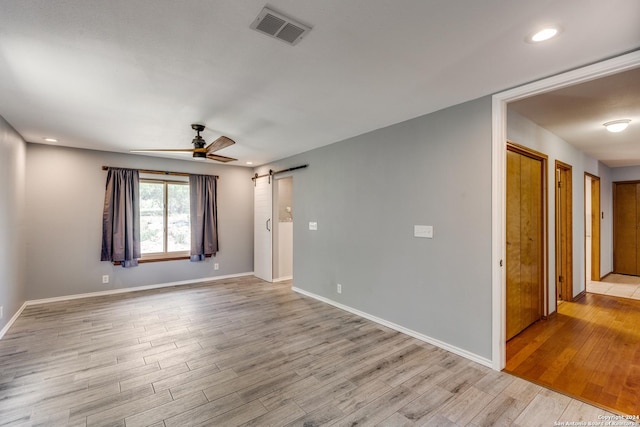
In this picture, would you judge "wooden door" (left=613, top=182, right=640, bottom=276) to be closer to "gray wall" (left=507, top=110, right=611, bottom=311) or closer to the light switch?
"gray wall" (left=507, top=110, right=611, bottom=311)

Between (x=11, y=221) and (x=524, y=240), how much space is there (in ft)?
20.7

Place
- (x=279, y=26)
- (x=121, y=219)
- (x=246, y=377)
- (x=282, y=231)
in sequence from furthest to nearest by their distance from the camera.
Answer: (x=282, y=231), (x=121, y=219), (x=246, y=377), (x=279, y=26)

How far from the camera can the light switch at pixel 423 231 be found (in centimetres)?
316

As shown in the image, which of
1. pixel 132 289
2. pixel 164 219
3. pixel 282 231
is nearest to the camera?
pixel 132 289

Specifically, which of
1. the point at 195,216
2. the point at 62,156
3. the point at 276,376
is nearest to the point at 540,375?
the point at 276,376

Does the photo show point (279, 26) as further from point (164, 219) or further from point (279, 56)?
point (164, 219)

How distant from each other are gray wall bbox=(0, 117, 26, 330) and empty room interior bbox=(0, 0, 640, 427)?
5cm

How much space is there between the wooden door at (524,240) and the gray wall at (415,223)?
67cm

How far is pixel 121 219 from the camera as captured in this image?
16.6 ft

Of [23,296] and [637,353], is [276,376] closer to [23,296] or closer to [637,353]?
[637,353]

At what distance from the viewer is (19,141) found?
13.1 ft

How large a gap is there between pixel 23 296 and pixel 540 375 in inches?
259

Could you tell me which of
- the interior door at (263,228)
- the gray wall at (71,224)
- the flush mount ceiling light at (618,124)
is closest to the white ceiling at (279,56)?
the gray wall at (71,224)

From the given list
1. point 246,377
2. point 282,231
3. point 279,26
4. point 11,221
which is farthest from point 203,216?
point 279,26
